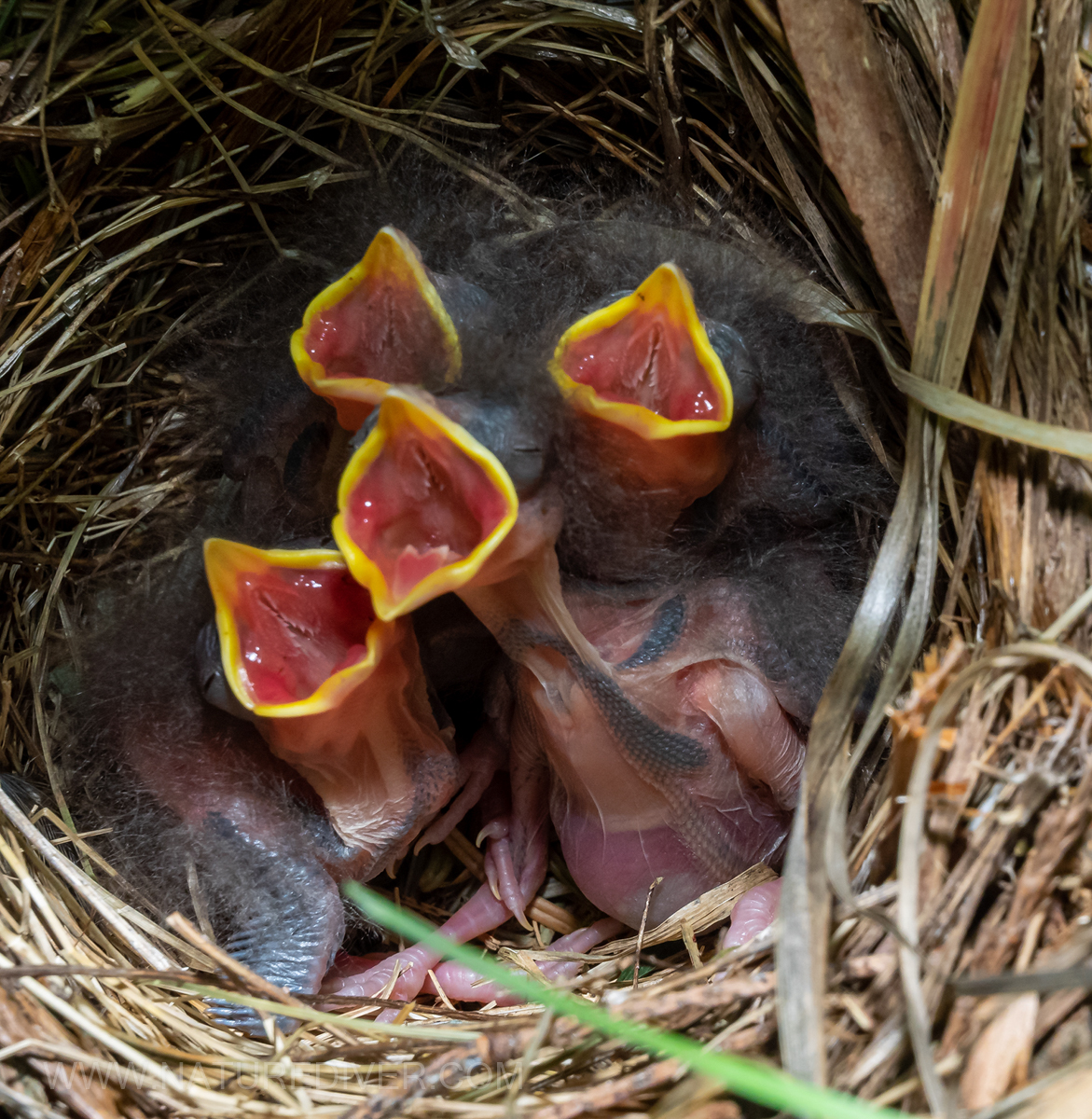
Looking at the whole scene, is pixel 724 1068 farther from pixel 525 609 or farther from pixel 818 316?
pixel 818 316

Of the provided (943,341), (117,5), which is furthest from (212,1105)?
(117,5)

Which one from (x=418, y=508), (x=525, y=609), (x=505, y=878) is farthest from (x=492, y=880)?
(x=418, y=508)

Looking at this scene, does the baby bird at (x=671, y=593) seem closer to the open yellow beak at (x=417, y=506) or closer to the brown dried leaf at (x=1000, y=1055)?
the open yellow beak at (x=417, y=506)

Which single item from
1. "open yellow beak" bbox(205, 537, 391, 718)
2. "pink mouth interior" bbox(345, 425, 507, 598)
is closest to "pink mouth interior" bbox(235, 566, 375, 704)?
"open yellow beak" bbox(205, 537, 391, 718)

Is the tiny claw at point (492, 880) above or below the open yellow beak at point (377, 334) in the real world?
below

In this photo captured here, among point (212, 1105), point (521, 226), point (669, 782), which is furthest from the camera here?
point (521, 226)

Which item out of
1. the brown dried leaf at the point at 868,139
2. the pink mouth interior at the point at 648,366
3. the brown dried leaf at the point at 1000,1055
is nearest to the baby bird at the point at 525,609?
the pink mouth interior at the point at 648,366

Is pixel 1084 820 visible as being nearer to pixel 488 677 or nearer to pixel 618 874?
pixel 618 874
